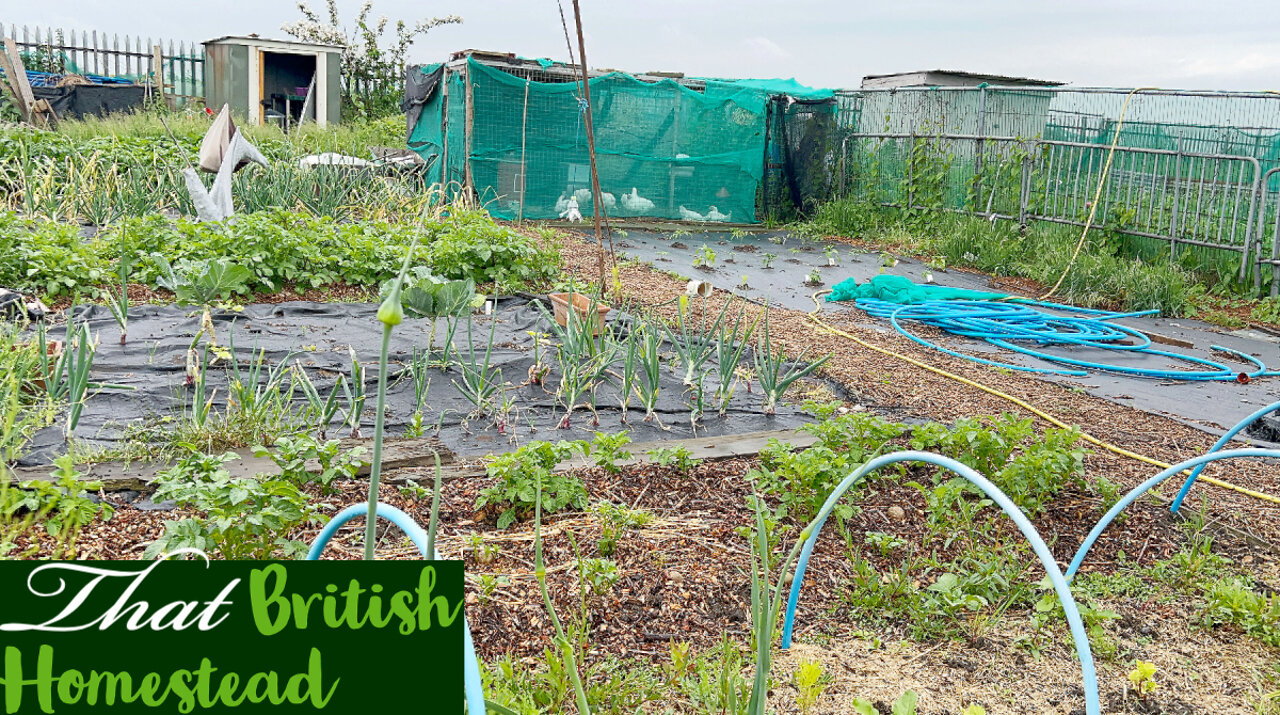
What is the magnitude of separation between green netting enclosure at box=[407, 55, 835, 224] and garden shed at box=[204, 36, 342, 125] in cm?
479

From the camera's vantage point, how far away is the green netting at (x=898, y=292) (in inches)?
302

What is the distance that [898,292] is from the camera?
7734 mm

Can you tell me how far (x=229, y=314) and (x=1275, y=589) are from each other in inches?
199

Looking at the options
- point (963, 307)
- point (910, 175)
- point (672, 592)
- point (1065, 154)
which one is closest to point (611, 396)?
point (672, 592)

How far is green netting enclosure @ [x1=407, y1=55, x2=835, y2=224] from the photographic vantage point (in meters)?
11.5

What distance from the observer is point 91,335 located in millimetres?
4691

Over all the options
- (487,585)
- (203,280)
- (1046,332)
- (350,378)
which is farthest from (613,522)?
(1046,332)

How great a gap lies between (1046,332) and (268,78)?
15472 millimetres

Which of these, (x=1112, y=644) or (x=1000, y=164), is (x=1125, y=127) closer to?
(x=1000, y=164)

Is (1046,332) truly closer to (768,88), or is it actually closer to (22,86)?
(768,88)

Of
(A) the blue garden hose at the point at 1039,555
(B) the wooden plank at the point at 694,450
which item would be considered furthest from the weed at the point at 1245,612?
(B) the wooden plank at the point at 694,450

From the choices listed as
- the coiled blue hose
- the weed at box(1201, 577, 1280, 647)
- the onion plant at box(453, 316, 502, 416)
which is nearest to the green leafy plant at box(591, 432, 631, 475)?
the onion plant at box(453, 316, 502, 416)

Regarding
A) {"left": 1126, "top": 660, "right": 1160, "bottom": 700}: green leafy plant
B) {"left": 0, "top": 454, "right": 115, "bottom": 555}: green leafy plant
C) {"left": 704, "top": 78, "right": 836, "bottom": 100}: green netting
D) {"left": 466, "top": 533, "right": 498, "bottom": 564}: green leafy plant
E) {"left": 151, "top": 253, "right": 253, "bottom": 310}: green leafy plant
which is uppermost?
{"left": 704, "top": 78, "right": 836, "bottom": 100}: green netting

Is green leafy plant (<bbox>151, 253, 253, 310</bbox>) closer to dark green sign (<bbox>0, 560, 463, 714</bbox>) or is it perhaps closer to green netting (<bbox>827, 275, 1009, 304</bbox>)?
dark green sign (<bbox>0, 560, 463, 714</bbox>)
